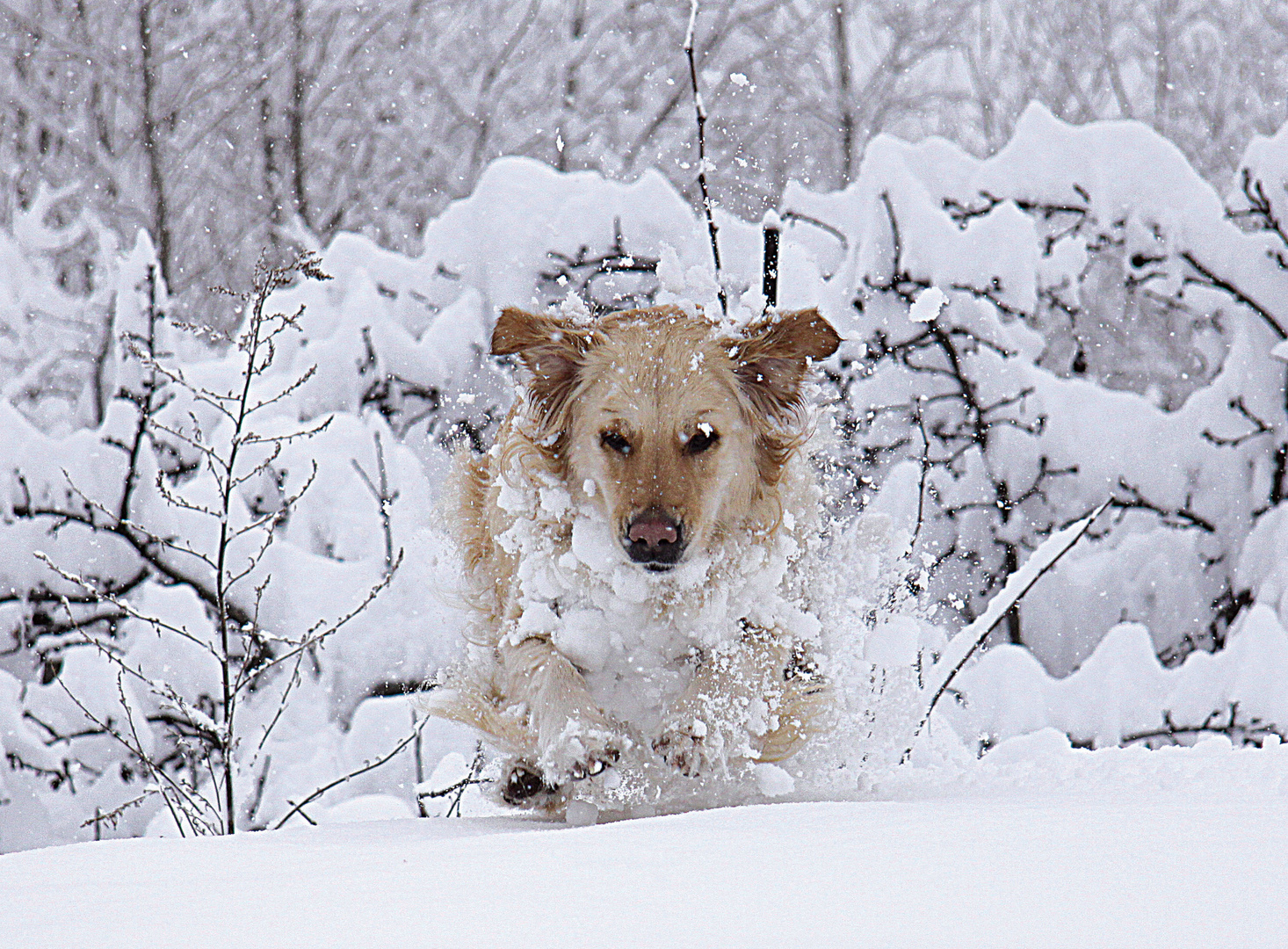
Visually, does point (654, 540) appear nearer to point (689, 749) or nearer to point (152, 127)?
point (689, 749)

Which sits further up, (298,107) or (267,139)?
(298,107)

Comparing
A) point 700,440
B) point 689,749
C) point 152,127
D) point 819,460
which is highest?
point 152,127

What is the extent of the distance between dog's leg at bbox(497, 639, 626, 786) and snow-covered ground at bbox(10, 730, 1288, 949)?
2.41 feet

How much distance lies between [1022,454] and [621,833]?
4.73m

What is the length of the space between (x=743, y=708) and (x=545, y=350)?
1.15 metres

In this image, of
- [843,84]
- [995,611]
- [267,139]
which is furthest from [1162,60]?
[995,611]

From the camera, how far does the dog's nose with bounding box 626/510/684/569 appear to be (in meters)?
3.02

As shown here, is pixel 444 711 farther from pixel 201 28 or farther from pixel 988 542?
pixel 201 28

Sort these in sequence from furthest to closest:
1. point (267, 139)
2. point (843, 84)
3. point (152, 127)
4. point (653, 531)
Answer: point (843, 84)
point (267, 139)
point (152, 127)
point (653, 531)

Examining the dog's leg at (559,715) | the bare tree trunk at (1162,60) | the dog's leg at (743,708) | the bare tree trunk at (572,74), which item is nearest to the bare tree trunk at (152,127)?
the bare tree trunk at (572,74)

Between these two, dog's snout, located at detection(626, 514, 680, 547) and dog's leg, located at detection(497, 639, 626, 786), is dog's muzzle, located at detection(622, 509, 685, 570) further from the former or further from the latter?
dog's leg, located at detection(497, 639, 626, 786)

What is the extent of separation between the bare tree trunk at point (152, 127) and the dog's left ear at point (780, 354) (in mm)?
10343

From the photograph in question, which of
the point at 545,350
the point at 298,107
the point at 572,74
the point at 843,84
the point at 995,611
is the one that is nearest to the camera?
the point at 995,611

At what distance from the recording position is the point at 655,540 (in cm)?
302
